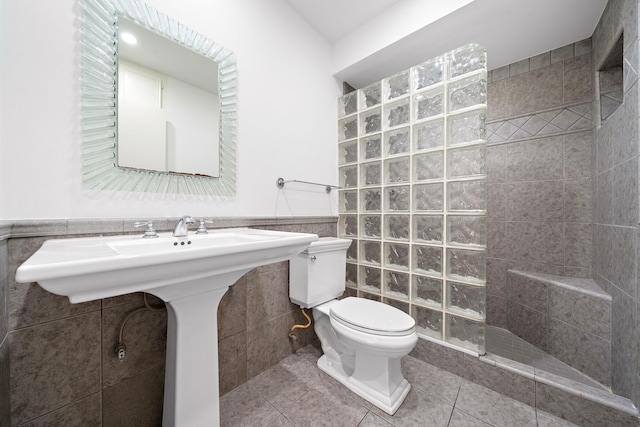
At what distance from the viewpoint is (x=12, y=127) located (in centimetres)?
80

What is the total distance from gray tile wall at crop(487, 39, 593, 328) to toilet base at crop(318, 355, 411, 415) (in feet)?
4.17

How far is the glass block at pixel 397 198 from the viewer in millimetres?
1678

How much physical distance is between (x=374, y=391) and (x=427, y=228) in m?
0.99

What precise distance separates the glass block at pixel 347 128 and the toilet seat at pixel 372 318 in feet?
4.27

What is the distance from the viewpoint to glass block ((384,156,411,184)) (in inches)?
66.3

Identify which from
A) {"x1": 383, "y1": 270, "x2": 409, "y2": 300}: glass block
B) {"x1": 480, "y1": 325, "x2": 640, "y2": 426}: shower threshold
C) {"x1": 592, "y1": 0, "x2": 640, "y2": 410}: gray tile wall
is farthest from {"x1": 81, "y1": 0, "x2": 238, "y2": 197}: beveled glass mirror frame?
{"x1": 592, "y1": 0, "x2": 640, "y2": 410}: gray tile wall

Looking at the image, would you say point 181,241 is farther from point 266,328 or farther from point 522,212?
point 522,212

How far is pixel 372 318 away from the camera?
1.30 meters

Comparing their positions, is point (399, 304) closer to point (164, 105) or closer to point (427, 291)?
point (427, 291)

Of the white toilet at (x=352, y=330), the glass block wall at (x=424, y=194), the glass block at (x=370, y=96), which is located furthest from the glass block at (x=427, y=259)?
the glass block at (x=370, y=96)

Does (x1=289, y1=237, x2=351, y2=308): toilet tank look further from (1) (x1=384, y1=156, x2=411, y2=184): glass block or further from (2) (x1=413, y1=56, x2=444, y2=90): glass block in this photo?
(2) (x1=413, y1=56, x2=444, y2=90): glass block

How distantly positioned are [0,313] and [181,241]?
1.63ft

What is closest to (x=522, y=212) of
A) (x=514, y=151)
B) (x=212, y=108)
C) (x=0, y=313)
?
(x=514, y=151)

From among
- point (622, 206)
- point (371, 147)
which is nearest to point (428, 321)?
point (622, 206)
